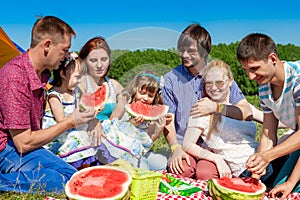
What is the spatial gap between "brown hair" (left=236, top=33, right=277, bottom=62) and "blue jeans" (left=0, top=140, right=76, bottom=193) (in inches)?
71.4

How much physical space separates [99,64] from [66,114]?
113 cm

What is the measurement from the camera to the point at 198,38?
12.3 feet

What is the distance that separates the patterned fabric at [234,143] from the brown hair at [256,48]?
1.90ft

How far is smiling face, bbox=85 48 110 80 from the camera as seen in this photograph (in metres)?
3.41

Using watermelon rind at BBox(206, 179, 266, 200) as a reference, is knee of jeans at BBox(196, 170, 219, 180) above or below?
below

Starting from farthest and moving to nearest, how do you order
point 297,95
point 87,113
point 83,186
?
point 297,95
point 87,113
point 83,186

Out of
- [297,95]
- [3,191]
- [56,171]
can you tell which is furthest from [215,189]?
[3,191]

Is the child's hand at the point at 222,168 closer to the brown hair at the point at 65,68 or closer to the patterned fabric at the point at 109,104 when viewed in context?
the patterned fabric at the point at 109,104

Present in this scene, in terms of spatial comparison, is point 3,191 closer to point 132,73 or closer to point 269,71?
point 132,73

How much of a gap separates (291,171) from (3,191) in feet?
8.26

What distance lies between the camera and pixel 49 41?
3.91m

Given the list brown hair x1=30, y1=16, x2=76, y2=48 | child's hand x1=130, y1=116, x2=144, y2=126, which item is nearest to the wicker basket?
child's hand x1=130, y1=116, x2=144, y2=126

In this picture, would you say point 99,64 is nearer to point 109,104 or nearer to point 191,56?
point 109,104

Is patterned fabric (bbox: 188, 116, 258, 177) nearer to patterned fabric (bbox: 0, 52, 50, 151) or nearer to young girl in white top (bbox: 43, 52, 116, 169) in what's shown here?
young girl in white top (bbox: 43, 52, 116, 169)
